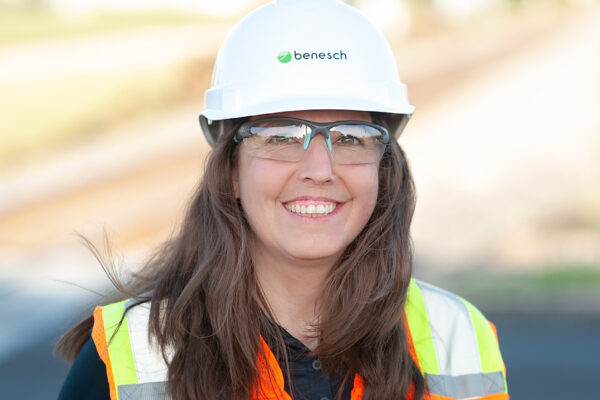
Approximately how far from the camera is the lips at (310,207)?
2385mm

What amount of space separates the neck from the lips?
0.20m

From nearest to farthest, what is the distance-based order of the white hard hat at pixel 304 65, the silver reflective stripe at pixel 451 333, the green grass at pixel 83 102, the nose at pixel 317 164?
1. the nose at pixel 317 164
2. the white hard hat at pixel 304 65
3. the silver reflective stripe at pixel 451 333
4. the green grass at pixel 83 102

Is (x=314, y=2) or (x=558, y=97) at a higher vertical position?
(x=558, y=97)

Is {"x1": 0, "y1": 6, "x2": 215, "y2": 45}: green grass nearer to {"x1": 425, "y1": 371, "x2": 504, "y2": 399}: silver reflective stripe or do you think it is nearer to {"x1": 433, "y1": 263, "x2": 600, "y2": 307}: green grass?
{"x1": 433, "y1": 263, "x2": 600, "y2": 307}: green grass

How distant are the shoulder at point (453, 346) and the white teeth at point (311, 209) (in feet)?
1.78

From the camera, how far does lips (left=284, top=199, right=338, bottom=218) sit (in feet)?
7.82

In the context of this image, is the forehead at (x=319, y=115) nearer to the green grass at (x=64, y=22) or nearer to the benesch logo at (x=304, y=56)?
the benesch logo at (x=304, y=56)

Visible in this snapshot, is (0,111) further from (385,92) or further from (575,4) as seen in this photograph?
(385,92)

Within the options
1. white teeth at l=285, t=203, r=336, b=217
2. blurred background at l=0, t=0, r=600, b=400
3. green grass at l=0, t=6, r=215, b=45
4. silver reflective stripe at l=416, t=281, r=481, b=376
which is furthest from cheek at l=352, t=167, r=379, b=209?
green grass at l=0, t=6, r=215, b=45

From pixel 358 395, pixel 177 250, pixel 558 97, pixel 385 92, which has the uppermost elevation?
pixel 558 97

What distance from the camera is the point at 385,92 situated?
104 inches

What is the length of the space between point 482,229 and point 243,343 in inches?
416

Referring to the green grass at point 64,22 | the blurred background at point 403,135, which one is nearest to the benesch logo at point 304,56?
the blurred background at point 403,135

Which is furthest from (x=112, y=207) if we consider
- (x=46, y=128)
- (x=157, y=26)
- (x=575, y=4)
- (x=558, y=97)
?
(x=575, y=4)
